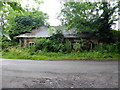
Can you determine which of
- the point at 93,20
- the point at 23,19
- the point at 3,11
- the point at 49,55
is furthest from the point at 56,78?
the point at 93,20

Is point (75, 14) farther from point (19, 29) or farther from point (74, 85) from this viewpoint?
point (74, 85)

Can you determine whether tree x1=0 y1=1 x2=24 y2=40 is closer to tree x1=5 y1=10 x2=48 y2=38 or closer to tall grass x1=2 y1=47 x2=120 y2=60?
tree x1=5 y1=10 x2=48 y2=38

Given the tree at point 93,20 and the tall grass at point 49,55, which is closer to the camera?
the tall grass at point 49,55

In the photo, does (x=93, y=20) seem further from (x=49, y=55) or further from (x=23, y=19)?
(x=23, y=19)

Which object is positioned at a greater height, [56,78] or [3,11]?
[3,11]

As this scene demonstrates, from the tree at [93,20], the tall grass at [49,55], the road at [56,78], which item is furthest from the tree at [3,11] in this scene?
the tree at [93,20]

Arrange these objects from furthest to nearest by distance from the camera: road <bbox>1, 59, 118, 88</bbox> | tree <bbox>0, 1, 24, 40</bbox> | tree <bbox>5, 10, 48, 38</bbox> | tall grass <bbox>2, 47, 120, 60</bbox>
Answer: tall grass <bbox>2, 47, 120, 60</bbox>
tree <bbox>5, 10, 48, 38</bbox>
road <bbox>1, 59, 118, 88</bbox>
tree <bbox>0, 1, 24, 40</bbox>

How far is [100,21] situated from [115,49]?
145 centimetres

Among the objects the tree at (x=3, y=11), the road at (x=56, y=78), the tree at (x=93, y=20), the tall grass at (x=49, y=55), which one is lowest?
the road at (x=56, y=78)

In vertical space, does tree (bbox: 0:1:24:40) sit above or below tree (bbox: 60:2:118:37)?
below

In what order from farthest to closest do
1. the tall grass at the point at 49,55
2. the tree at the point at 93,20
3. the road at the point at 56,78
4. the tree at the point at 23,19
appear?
the tree at the point at 93,20 → the tall grass at the point at 49,55 → the tree at the point at 23,19 → the road at the point at 56,78

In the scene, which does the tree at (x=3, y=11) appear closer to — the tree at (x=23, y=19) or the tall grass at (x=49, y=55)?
the tree at (x=23, y=19)

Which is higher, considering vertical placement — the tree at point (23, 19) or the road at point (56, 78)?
the tree at point (23, 19)

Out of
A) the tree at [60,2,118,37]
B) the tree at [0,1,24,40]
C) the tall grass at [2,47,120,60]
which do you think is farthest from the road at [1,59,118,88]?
the tree at [60,2,118,37]
